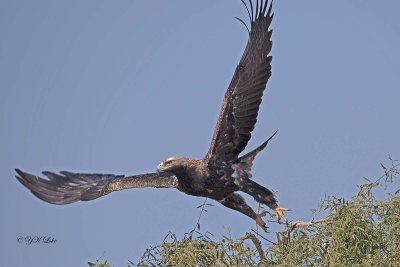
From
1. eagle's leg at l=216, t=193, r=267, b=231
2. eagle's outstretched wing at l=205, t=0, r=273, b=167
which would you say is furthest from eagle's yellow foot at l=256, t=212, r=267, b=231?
eagle's outstretched wing at l=205, t=0, r=273, b=167

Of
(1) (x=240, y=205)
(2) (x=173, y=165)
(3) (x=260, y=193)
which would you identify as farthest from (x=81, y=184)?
(3) (x=260, y=193)

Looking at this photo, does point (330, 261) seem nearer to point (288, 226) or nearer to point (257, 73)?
point (288, 226)

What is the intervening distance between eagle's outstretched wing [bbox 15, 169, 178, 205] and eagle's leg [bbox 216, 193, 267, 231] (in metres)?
1.03

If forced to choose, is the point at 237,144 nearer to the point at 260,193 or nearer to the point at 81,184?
the point at 260,193

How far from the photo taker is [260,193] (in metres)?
12.7

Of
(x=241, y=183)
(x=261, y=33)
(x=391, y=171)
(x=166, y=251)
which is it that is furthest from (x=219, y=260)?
(x=261, y=33)

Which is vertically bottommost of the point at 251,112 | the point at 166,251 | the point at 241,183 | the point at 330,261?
the point at 330,261

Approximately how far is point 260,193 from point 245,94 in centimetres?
154

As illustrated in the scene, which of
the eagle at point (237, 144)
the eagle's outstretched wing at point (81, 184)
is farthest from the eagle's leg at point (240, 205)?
the eagle's outstretched wing at point (81, 184)

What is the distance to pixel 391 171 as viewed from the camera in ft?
29.8

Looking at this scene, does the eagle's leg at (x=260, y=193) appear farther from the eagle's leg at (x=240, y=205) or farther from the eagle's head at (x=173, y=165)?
the eagle's head at (x=173, y=165)

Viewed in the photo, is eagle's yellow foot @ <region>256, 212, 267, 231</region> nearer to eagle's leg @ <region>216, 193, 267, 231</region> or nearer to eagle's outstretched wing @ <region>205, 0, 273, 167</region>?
eagle's leg @ <region>216, 193, 267, 231</region>

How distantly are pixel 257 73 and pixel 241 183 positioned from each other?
1.70 m

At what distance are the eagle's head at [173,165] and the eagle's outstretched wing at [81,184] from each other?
20.8 inches
